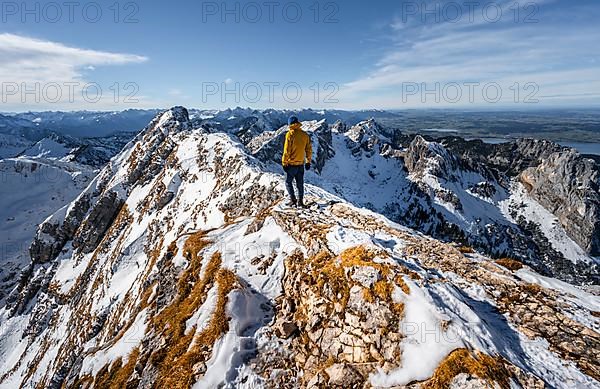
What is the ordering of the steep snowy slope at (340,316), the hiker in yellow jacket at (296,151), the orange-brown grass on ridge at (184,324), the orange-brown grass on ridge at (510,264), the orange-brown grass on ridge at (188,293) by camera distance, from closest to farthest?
the steep snowy slope at (340,316), the orange-brown grass on ridge at (184,324), the orange-brown grass on ridge at (510,264), the orange-brown grass on ridge at (188,293), the hiker in yellow jacket at (296,151)

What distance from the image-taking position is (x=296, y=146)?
18.0 m

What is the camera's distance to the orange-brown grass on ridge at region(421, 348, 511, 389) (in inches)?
285

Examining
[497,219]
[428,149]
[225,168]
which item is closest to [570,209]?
[497,219]

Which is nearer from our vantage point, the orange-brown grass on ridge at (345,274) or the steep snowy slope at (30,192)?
the orange-brown grass on ridge at (345,274)

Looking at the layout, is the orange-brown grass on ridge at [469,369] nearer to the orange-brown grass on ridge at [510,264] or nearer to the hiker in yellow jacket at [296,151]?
the orange-brown grass on ridge at [510,264]

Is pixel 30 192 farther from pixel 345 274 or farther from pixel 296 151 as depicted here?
pixel 345 274

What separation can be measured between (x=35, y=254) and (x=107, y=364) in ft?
265

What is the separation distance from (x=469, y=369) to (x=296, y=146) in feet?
43.0

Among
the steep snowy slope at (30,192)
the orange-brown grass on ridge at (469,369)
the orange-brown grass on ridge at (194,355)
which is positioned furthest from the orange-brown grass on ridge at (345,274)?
the steep snowy slope at (30,192)

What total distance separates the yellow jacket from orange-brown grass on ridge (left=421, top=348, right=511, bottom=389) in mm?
12487

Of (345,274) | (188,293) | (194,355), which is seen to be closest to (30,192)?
(188,293)

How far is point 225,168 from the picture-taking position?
4434 cm

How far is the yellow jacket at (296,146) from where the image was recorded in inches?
699

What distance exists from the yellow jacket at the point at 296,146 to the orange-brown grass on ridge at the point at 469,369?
41.0 ft
